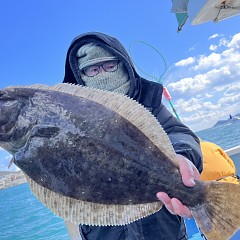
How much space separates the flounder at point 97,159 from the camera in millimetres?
1604

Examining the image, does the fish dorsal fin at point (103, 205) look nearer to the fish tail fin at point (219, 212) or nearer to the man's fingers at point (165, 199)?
the man's fingers at point (165, 199)

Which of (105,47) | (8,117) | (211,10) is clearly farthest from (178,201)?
(211,10)

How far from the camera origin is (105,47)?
2459mm

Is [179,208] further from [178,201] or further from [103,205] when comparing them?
[103,205]

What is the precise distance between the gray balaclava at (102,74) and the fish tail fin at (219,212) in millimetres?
1144

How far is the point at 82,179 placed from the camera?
163 cm

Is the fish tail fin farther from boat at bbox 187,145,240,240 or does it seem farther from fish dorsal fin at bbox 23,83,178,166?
boat at bbox 187,145,240,240

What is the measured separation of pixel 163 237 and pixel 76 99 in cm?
125

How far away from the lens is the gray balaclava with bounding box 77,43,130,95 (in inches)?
94.1

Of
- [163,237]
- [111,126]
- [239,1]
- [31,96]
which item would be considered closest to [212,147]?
[163,237]

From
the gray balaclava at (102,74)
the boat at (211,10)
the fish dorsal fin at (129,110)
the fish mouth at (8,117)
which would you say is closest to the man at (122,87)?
the gray balaclava at (102,74)

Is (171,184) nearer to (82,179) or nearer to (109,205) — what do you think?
(109,205)

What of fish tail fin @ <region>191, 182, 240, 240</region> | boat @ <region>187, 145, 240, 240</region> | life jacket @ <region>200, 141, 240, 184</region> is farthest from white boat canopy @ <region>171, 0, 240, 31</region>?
fish tail fin @ <region>191, 182, 240, 240</region>

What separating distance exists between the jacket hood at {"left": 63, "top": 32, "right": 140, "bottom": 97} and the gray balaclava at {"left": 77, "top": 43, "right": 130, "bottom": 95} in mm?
34
